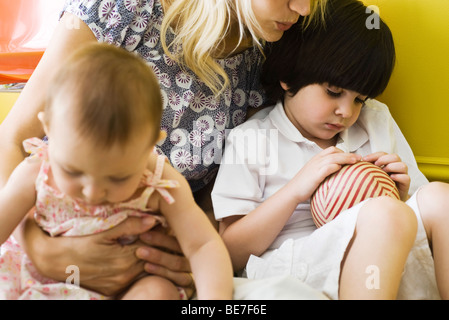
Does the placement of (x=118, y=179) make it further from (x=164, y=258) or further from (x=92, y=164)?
(x=164, y=258)

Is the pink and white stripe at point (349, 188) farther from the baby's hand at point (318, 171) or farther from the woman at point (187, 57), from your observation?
the woman at point (187, 57)

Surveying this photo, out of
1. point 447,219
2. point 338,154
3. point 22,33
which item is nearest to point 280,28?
point 338,154

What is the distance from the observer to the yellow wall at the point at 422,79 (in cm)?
133

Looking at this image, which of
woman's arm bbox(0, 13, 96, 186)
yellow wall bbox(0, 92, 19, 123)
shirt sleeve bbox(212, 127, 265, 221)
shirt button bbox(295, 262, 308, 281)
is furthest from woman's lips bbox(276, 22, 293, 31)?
yellow wall bbox(0, 92, 19, 123)

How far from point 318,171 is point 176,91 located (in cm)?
35

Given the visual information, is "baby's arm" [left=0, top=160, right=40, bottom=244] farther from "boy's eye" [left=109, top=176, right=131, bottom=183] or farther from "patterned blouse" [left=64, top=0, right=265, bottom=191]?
"patterned blouse" [left=64, top=0, right=265, bottom=191]

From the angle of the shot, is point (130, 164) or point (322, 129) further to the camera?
point (322, 129)

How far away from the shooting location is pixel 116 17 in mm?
1092

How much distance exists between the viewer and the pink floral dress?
81 cm

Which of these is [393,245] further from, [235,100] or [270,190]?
[235,100]

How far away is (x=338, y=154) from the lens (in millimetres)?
1057

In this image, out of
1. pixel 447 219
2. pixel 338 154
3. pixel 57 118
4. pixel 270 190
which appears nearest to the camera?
pixel 57 118

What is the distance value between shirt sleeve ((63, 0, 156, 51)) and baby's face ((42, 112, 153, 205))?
388mm

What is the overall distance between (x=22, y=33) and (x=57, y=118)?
1451mm
